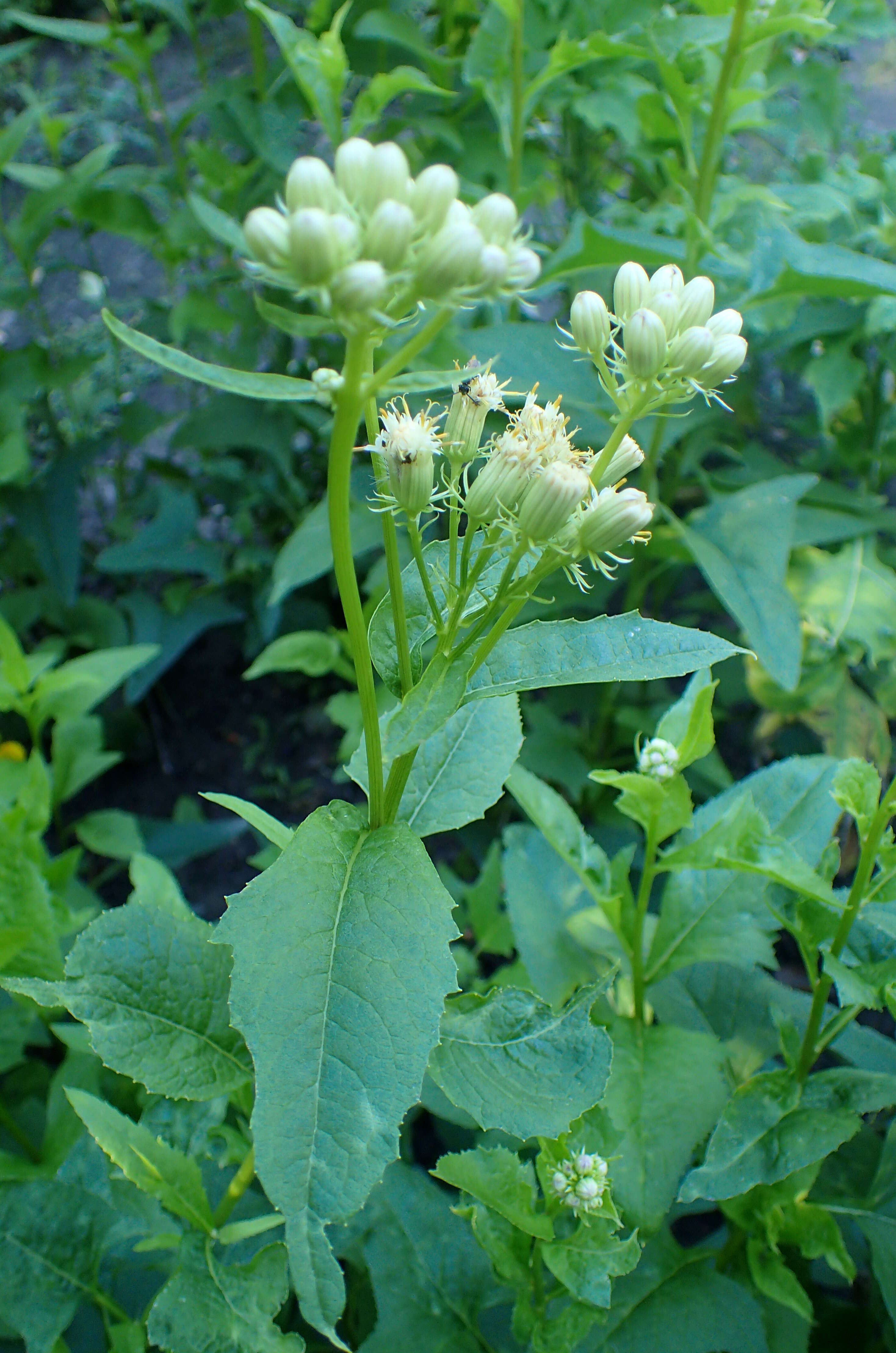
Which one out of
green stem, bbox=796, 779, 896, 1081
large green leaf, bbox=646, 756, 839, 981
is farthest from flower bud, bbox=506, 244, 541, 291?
large green leaf, bbox=646, 756, 839, 981

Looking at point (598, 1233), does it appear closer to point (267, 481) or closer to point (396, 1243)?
point (396, 1243)

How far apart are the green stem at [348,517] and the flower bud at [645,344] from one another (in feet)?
1.08

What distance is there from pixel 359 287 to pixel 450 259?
10cm

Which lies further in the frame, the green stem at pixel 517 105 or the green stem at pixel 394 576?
the green stem at pixel 517 105

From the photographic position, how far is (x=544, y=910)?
1.78 metres

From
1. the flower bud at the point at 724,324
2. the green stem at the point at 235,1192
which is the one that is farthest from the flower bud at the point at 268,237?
the green stem at the point at 235,1192

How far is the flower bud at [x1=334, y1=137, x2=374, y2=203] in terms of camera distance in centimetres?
88

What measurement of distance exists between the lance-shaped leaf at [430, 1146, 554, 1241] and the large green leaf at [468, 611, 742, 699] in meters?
0.60

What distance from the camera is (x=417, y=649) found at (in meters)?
1.14

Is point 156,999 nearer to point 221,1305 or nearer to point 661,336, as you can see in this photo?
point 221,1305

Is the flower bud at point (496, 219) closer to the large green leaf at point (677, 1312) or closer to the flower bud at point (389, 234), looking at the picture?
the flower bud at point (389, 234)

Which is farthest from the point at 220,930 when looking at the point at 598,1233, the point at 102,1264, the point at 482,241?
the point at 102,1264

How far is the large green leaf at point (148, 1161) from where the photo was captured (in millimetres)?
1125

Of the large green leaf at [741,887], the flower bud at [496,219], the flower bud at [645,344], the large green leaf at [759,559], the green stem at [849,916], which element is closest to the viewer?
the flower bud at [496,219]
